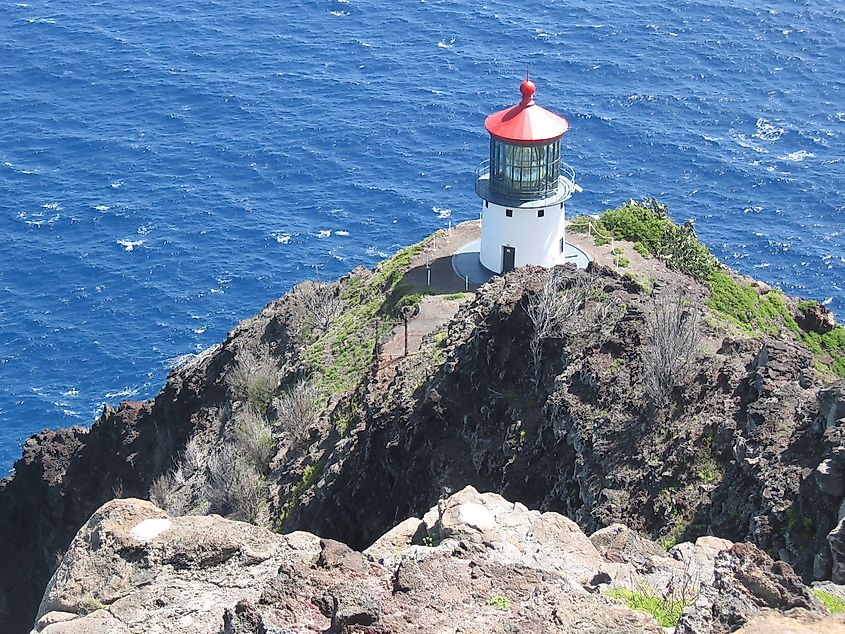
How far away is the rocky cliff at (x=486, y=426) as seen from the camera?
29203 mm

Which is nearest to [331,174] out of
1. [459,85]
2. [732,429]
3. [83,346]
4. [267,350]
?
[459,85]

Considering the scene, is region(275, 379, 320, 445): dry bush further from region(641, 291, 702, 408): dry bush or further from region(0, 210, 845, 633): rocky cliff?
region(641, 291, 702, 408): dry bush

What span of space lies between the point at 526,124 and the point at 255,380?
17351 mm

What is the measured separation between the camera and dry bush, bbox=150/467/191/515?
4709 centimetres

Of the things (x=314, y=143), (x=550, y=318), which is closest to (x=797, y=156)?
(x=314, y=143)

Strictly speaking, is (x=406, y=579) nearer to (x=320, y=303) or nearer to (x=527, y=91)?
(x=527, y=91)

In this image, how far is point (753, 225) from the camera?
88750 mm

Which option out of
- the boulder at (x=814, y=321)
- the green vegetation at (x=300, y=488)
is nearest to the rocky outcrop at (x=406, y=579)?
the green vegetation at (x=300, y=488)

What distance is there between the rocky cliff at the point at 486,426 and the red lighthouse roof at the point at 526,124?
7.76 meters

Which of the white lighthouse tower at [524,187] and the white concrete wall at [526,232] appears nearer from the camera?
the white lighthouse tower at [524,187]

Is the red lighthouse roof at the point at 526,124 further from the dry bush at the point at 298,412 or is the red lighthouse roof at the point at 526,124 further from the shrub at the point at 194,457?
the shrub at the point at 194,457

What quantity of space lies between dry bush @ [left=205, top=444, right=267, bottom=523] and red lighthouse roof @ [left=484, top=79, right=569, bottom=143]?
1888 cm

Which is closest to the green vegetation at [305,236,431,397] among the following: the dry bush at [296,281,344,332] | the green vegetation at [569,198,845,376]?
the dry bush at [296,281,344,332]

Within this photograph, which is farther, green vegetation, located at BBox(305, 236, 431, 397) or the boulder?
the boulder
